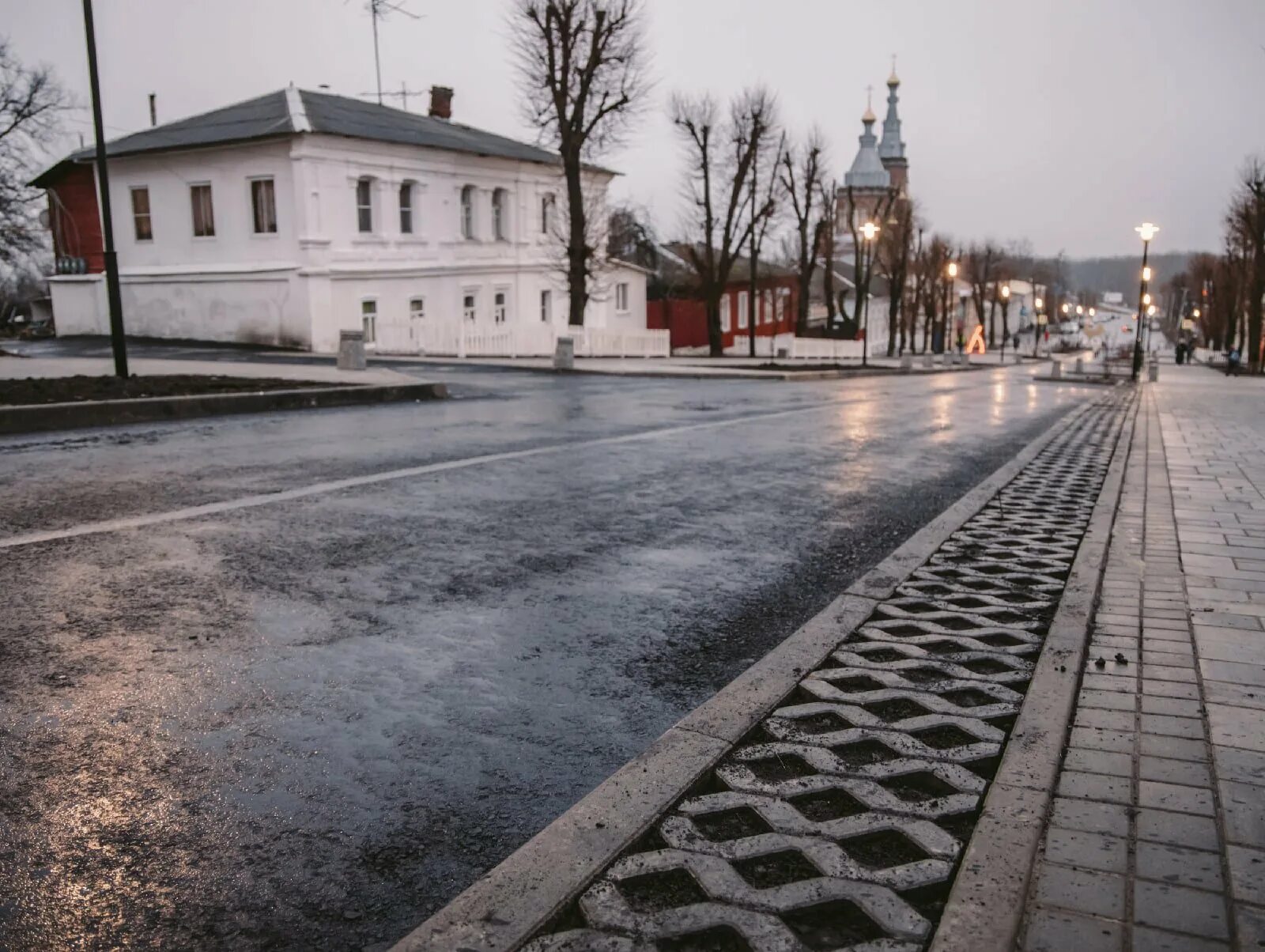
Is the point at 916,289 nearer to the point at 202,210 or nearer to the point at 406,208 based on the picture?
the point at 406,208

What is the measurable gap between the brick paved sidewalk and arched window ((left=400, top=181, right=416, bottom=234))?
32849 mm

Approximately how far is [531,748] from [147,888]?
1.21 metres

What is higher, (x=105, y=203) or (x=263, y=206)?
(x=263, y=206)

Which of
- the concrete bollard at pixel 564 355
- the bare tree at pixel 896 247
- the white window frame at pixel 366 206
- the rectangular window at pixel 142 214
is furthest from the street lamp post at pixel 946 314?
the rectangular window at pixel 142 214

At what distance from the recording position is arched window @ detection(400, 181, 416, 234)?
35.7 metres

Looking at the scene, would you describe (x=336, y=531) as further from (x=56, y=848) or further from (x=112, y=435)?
(x=112, y=435)

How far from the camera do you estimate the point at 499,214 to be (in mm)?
40438

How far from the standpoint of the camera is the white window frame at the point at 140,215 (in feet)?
114

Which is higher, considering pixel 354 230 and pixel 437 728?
pixel 354 230

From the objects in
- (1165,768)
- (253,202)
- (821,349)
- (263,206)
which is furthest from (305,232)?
(1165,768)

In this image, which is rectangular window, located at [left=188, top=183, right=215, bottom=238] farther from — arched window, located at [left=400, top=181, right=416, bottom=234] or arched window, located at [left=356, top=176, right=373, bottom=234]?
arched window, located at [left=400, top=181, right=416, bottom=234]

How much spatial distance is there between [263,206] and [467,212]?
8.58 meters

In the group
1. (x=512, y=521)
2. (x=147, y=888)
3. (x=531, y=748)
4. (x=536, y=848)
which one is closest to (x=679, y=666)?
(x=531, y=748)

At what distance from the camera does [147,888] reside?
247 centimetres
